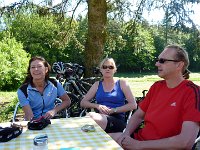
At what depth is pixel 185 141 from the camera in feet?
7.78

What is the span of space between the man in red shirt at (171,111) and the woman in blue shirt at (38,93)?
3.61ft

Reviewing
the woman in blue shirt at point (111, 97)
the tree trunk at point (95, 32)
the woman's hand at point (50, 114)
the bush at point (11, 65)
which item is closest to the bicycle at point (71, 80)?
the tree trunk at point (95, 32)

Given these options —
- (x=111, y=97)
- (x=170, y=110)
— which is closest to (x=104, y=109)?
(x=111, y=97)

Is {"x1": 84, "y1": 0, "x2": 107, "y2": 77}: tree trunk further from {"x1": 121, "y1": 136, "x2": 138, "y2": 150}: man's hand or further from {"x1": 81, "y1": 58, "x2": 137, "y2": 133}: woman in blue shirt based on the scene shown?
{"x1": 121, "y1": 136, "x2": 138, "y2": 150}: man's hand

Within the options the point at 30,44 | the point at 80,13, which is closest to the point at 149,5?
the point at 80,13

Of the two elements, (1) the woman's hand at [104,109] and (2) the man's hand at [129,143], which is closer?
(2) the man's hand at [129,143]

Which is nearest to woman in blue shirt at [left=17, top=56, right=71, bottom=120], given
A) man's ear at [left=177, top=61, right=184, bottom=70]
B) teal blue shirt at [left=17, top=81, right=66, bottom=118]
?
teal blue shirt at [left=17, top=81, right=66, bottom=118]

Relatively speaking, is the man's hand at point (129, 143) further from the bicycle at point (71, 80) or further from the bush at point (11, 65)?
the bush at point (11, 65)

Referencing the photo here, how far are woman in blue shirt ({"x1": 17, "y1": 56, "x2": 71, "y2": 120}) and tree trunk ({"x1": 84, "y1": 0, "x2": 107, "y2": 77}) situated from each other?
143 inches

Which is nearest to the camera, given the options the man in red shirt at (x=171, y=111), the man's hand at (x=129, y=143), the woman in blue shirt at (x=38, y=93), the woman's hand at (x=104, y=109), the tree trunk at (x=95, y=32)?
the man in red shirt at (x=171, y=111)

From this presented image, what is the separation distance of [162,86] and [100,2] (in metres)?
4.84

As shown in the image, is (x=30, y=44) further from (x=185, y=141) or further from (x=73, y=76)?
(x=185, y=141)

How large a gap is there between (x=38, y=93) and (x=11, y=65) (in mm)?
12345

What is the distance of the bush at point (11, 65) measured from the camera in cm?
1434
